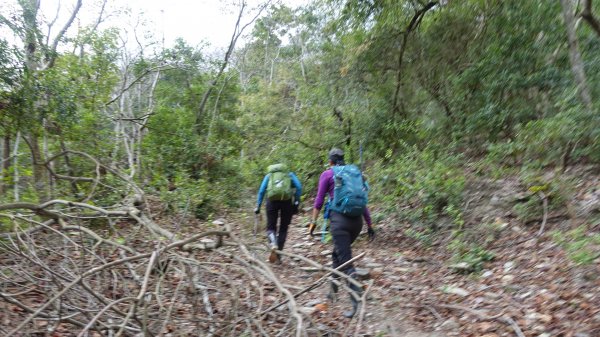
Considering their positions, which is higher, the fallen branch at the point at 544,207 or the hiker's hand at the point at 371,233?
the fallen branch at the point at 544,207

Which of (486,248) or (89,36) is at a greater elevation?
(89,36)

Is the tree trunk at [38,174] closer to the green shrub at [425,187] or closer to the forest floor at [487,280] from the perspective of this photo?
the forest floor at [487,280]

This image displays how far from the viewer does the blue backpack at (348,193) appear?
5.00 meters

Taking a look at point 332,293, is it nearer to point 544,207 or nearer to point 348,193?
point 348,193

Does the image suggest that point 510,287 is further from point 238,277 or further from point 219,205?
point 219,205

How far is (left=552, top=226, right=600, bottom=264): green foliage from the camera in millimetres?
4855

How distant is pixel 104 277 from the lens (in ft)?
15.5

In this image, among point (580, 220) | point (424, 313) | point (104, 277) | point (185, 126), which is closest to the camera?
point (104, 277)

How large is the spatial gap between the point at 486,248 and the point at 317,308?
277 centimetres

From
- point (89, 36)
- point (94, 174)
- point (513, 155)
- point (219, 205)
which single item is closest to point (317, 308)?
point (513, 155)

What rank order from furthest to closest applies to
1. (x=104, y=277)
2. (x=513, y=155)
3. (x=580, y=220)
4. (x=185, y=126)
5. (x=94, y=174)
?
(x=185, y=126)
(x=94, y=174)
(x=513, y=155)
(x=580, y=220)
(x=104, y=277)

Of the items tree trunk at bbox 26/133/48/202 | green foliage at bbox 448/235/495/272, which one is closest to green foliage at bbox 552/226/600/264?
green foliage at bbox 448/235/495/272

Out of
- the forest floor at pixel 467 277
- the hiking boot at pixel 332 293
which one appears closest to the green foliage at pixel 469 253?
the forest floor at pixel 467 277

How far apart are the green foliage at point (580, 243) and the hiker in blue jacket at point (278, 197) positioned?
3.48 m
